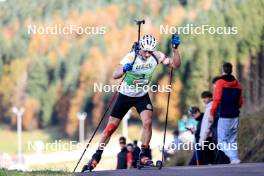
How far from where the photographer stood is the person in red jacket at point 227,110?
57.5ft

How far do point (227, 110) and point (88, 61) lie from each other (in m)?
13.3

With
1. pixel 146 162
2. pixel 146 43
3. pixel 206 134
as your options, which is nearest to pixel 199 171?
pixel 146 162

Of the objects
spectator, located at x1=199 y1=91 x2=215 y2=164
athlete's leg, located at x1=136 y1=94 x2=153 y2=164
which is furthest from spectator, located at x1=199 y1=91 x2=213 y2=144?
athlete's leg, located at x1=136 y1=94 x2=153 y2=164

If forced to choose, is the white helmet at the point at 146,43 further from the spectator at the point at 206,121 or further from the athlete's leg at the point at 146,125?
the spectator at the point at 206,121

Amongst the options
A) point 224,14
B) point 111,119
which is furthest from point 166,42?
point 111,119

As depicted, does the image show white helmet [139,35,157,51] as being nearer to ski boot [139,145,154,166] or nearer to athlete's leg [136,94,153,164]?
athlete's leg [136,94,153,164]

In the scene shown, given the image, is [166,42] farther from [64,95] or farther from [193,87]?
[64,95]

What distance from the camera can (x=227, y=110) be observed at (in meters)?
17.7

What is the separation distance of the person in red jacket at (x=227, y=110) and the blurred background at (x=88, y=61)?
8.11m

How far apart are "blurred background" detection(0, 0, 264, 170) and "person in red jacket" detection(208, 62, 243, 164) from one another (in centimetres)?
811

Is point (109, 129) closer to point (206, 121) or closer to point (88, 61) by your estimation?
point (206, 121)

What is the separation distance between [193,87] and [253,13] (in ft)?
8.11

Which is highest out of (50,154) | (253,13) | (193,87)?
(253,13)

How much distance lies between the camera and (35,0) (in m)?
31.7
